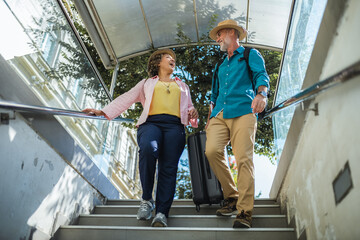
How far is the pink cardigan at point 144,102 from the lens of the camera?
12.6 ft

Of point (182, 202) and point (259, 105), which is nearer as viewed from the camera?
point (259, 105)

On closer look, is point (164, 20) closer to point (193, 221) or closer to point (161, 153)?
point (161, 153)

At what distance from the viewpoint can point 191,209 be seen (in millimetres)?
4152

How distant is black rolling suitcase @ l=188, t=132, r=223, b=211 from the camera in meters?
4.01

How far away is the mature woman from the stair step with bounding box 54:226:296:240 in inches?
7.5

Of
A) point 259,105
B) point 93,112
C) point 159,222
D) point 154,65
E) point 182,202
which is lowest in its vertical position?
point 159,222

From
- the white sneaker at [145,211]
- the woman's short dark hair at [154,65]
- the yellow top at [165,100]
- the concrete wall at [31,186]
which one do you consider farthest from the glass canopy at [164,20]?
the white sneaker at [145,211]

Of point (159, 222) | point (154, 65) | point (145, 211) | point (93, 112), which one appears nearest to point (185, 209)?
point (145, 211)

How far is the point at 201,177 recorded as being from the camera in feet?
13.6

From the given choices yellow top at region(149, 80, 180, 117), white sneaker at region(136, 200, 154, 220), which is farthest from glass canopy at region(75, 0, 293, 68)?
white sneaker at region(136, 200, 154, 220)

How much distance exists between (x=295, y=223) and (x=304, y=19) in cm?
184

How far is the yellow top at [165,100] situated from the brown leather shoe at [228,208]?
40.6 inches

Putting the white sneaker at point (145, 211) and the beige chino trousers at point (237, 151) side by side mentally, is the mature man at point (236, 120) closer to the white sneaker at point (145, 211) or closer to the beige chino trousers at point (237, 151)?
the beige chino trousers at point (237, 151)

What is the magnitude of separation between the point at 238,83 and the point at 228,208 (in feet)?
4.08
